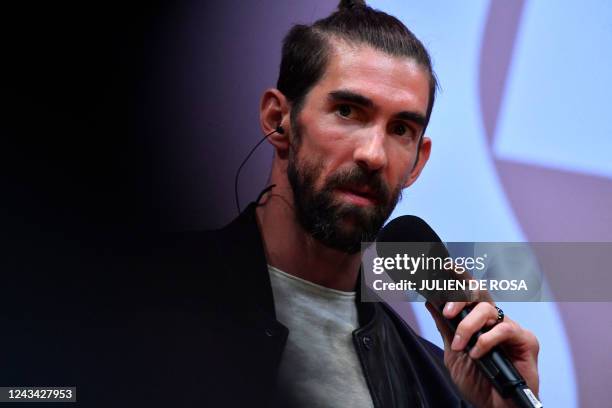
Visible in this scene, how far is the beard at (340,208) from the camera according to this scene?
1354 mm

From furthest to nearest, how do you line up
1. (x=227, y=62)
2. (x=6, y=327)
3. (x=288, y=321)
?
1. (x=227, y=62)
2. (x=288, y=321)
3. (x=6, y=327)

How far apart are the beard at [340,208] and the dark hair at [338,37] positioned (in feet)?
0.50

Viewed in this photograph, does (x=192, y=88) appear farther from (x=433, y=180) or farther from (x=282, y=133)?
(x=433, y=180)

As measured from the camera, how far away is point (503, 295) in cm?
160

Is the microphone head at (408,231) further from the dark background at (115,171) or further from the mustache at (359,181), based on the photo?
the dark background at (115,171)

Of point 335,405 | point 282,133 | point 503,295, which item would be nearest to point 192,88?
point 282,133

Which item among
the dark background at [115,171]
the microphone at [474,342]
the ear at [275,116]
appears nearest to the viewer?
the microphone at [474,342]

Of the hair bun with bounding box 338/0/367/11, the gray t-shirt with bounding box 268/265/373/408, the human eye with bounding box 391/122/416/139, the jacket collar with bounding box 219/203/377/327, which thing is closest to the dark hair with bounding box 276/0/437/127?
the hair bun with bounding box 338/0/367/11

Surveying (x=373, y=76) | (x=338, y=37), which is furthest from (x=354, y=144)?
(x=338, y=37)

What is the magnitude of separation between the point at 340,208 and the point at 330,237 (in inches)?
2.3

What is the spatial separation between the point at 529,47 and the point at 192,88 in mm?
797

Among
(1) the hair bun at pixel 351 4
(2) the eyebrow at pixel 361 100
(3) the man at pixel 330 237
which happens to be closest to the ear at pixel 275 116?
(3) the man at pixel 330 237

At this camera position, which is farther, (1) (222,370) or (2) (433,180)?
(2) (433,180)

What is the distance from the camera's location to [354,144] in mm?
1360
